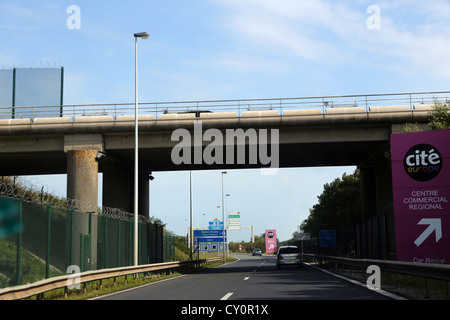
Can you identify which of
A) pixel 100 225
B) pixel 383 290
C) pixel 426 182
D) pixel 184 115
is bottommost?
pixel 383 290

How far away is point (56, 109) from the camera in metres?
36.5

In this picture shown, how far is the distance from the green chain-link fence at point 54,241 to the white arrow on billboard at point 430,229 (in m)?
13.5

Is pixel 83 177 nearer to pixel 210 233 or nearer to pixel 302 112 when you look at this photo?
pixel 302 112

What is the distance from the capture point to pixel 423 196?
25031mm

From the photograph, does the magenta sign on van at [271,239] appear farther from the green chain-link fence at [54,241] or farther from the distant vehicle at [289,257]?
the green chain-link fence at [54,241]

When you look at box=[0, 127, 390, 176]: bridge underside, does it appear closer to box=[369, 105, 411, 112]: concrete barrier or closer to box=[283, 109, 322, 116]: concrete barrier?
box=[283, 109, 322, 116]: concrete barrier

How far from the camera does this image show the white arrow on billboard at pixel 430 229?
79.3 ft

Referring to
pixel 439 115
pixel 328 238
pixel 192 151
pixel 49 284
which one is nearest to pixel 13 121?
pixel 192 151

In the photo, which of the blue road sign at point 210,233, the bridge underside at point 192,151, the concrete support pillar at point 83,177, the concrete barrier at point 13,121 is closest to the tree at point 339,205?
the blue road sign at point 210,233

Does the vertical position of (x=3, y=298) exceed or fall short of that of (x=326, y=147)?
it falls short
